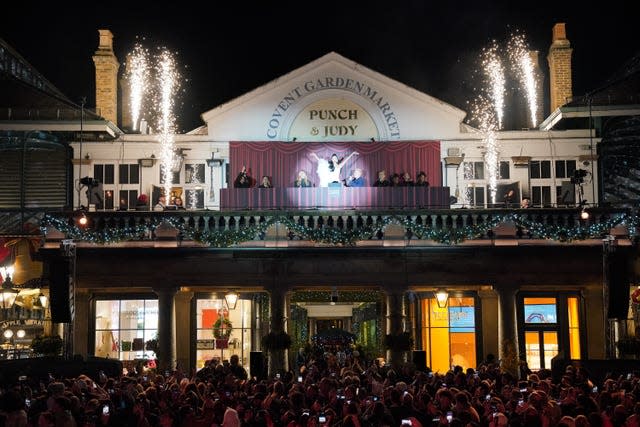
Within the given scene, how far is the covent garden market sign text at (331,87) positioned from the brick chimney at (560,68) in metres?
5.74

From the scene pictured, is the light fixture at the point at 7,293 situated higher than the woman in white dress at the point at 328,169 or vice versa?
the woman in white dress at the point at 328,169

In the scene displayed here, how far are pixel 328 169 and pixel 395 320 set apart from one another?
6068 millimetres

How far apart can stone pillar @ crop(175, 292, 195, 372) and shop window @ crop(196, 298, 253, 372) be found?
12.1 inches

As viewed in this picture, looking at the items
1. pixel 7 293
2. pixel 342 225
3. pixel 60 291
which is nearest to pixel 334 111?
pixel 342 225

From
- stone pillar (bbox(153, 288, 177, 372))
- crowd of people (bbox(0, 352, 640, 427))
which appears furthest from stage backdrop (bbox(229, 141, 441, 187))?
crowd of people (bbox(0, 352, 640, 427))

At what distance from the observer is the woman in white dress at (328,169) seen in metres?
31.3

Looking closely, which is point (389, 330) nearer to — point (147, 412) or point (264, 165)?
point (264, 165)

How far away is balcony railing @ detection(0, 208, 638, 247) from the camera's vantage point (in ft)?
91.6

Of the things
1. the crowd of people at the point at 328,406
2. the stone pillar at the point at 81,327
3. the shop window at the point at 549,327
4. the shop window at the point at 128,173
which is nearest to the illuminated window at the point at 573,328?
the shop window at the point at 549,327

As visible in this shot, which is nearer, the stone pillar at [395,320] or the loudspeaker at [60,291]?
the loudspeaker at [60,291]

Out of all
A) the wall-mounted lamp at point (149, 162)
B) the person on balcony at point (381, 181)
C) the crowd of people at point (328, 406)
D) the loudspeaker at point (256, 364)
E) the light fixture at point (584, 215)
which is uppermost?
the wall-mounted lamp at point (149, 162)

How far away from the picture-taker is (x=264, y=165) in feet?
105

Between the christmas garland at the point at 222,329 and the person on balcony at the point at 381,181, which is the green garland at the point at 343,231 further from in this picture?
the christmas garland at the point at 222,329

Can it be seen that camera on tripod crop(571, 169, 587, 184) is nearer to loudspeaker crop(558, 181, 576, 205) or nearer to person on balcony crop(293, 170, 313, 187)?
loudspeaker crop(558, 181, 576, 205)
